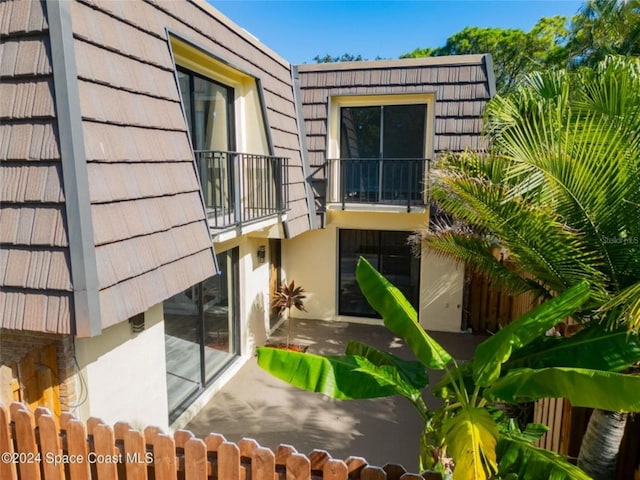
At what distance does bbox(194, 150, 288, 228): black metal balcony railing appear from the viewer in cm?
615

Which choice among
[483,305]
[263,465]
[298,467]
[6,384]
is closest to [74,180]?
[6,384]

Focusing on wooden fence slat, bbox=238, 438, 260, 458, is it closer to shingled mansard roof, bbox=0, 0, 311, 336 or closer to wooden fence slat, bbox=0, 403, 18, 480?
shingled mansard roof, bbox=0, 0, 311, 336

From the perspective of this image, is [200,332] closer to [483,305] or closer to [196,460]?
[196,460]

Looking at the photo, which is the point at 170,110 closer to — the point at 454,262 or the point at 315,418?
the point at 315,418

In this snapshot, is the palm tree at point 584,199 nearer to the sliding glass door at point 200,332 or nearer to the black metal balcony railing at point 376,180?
the sliding glass door at point 200,332

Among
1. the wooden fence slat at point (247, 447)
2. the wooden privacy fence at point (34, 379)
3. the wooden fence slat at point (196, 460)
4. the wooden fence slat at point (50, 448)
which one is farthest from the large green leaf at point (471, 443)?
the wooden privacy fence at point (34, 379)

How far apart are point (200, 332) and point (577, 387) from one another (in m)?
5.65

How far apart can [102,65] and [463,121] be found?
7.48m

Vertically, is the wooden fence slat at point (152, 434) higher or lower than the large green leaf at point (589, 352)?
lower

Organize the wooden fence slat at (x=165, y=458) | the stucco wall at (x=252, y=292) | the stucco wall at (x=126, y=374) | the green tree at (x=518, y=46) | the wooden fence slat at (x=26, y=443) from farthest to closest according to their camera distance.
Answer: the green tree at (x=518, y=46) → the stucco wall at (x=252, y=292) → the stucco wall at (x=126, y=374) → the wooden fence slat at (x=26, y=443) → the wooden fence slat at (x=165, y=458)

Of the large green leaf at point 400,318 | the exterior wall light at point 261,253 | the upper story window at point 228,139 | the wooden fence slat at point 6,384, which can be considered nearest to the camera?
the large green leaf at point 400,318

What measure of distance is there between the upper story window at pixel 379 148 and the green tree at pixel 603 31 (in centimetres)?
816

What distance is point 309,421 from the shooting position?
6.32 meters

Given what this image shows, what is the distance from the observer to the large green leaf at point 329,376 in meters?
3.12
